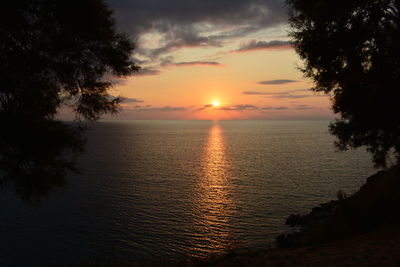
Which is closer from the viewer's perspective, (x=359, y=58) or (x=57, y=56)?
(x=57, y=56)

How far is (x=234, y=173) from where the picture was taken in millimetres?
70625

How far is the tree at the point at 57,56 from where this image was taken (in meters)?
9.91

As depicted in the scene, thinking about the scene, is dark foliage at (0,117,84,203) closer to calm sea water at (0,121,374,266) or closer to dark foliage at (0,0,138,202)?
dark foliage at (0,0,138,202)

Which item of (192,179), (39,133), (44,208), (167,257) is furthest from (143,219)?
(39,133)

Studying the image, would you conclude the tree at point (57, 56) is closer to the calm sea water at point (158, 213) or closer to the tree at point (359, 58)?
the calm sea water at point (158, 213)

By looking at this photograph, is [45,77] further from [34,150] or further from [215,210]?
[215,210]

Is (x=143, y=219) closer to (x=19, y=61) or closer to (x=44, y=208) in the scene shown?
(x=44, y=208)

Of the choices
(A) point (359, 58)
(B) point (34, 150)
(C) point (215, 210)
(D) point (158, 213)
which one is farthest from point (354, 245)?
(D) point (158, 213)

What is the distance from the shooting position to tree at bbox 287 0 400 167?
50.4 feet

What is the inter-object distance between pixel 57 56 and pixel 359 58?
604 inches

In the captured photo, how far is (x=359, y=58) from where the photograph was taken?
54.4 feet

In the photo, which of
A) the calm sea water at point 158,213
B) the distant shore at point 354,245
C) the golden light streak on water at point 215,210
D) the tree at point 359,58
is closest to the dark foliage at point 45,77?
the calm sea water at point 158,213

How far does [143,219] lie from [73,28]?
102ft

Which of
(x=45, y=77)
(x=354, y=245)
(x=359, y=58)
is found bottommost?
(x=354, y=245)
